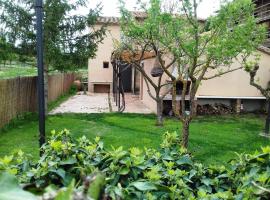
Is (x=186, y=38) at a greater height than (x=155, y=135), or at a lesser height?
greater

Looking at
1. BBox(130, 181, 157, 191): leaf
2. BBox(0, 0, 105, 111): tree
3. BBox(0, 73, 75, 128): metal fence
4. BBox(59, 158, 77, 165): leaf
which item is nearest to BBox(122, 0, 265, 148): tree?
BBox(0, 73, 75, 128): metal fence

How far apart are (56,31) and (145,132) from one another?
5.17 m

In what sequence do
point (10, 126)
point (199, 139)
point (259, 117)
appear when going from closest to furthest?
1. point (199, 139)
2. point (10, 126)
3. point (259, 117)

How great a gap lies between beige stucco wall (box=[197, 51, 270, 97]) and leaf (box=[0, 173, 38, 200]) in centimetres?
1602

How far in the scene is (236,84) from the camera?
1708 centimetres

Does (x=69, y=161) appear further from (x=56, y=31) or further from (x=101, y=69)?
(x=101, y=69)

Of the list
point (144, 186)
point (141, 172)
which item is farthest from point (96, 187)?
point (141, 172)

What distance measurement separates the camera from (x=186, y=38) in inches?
368

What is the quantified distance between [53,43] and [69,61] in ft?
2.96

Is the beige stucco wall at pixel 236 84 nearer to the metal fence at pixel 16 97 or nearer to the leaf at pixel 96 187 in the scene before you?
the metal fence at pixel 16 97

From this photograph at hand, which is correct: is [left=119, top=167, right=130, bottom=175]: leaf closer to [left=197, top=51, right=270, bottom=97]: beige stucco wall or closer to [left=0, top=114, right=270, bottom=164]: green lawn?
[left=0, top=114, right=270, bottom=164]: green lawn

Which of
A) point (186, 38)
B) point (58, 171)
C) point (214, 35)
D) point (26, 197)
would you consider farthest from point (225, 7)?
point (26, 197)

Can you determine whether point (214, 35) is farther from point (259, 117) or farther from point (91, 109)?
point (91, 109)

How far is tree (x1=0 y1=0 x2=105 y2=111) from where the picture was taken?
13758 millimetres
